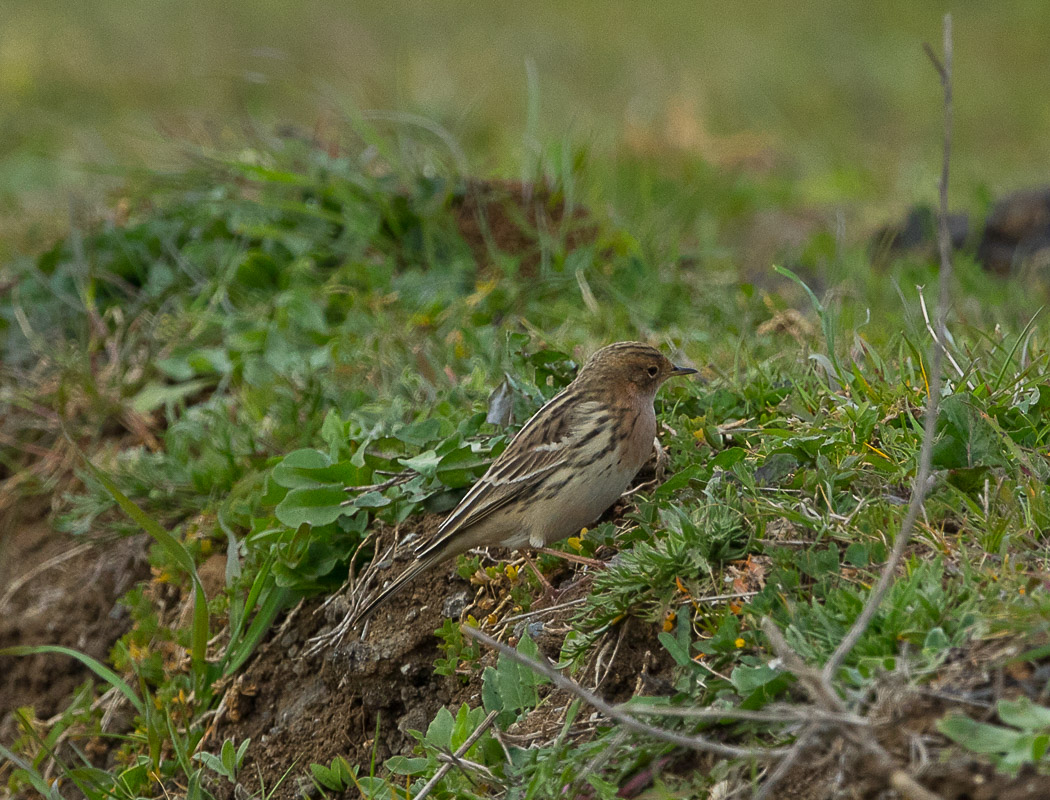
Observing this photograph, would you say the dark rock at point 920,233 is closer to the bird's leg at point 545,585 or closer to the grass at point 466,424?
the grass at point 466,424

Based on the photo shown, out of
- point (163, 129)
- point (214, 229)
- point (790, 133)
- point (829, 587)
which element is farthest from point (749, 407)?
point (790, 133)

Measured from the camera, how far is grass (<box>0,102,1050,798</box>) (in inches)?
131

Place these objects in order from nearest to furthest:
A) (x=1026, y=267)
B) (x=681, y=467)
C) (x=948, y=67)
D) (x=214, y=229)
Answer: (x=948, y=67)
(x=681, y=467)
(x=214, y=229)
(x=1026, y=267)

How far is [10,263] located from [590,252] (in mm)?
3796

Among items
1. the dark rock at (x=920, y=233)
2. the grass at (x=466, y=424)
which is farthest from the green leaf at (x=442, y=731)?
the dark rock at (x=920, y=233)

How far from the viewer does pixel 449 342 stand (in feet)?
20.1

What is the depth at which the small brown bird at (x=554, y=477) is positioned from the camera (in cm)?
410

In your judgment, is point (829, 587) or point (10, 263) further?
point (10, 263)

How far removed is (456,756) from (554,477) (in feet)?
3.83

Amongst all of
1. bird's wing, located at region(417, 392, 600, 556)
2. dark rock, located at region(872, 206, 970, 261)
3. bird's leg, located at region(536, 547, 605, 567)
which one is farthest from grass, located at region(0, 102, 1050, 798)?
dark rock, located at region(872, 206, 970, 261)

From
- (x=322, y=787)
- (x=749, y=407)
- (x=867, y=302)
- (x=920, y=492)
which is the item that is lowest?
(x=322, y=787)

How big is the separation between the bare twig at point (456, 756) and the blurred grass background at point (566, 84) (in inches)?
184

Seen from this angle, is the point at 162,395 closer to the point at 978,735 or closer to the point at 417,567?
the point at 417,567

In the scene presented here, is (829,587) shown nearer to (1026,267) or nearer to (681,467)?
(681,467)
